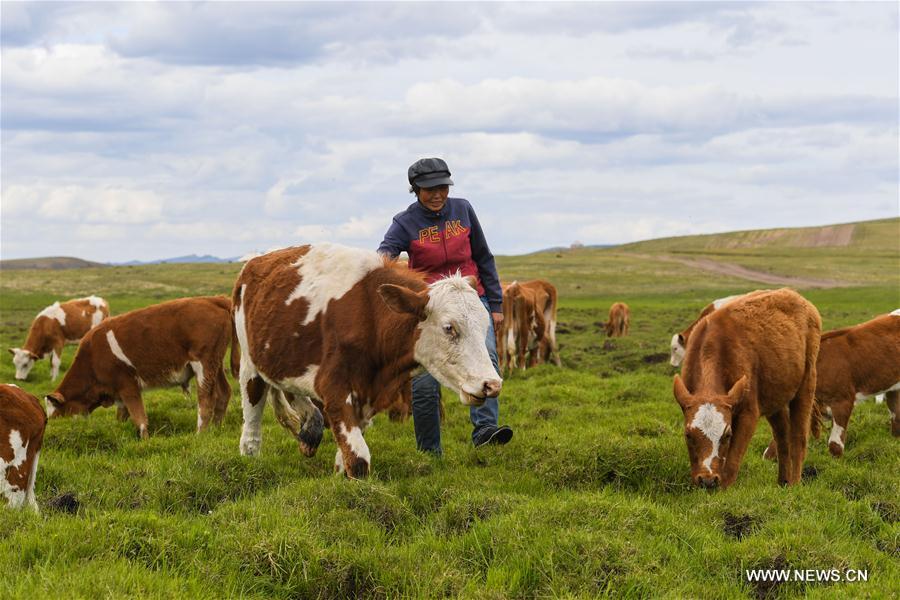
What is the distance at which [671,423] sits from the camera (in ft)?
35.3

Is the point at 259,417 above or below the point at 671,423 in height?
above

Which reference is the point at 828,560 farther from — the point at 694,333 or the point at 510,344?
the point at 510,344

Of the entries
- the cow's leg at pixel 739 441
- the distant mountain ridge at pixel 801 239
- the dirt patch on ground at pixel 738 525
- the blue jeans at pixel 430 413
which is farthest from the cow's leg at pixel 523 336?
the distant mountain ridge at pixel 801 239

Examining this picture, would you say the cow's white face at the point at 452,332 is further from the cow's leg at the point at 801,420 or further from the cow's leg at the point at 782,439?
the cow's leg at the point at 801,420

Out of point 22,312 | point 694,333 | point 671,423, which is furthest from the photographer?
point 22,312

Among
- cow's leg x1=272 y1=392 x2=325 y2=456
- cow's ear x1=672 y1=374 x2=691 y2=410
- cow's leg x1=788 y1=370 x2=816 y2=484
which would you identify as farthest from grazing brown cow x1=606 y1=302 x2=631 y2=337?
cow's ear x1=672 y1=374 x2=691 y2=410

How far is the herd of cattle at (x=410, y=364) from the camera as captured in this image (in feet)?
22.2

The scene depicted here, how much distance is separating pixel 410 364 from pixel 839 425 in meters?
5.71

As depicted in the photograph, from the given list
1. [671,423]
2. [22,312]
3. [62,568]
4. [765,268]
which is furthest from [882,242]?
[62,568]

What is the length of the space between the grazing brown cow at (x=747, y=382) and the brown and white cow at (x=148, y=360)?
254 inches

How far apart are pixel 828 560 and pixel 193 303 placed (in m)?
9.09

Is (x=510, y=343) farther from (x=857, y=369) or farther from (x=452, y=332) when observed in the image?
(x=452, y=332)

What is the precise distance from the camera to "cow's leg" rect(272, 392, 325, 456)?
8242 mm

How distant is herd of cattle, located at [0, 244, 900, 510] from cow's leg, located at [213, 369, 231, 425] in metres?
0.41
